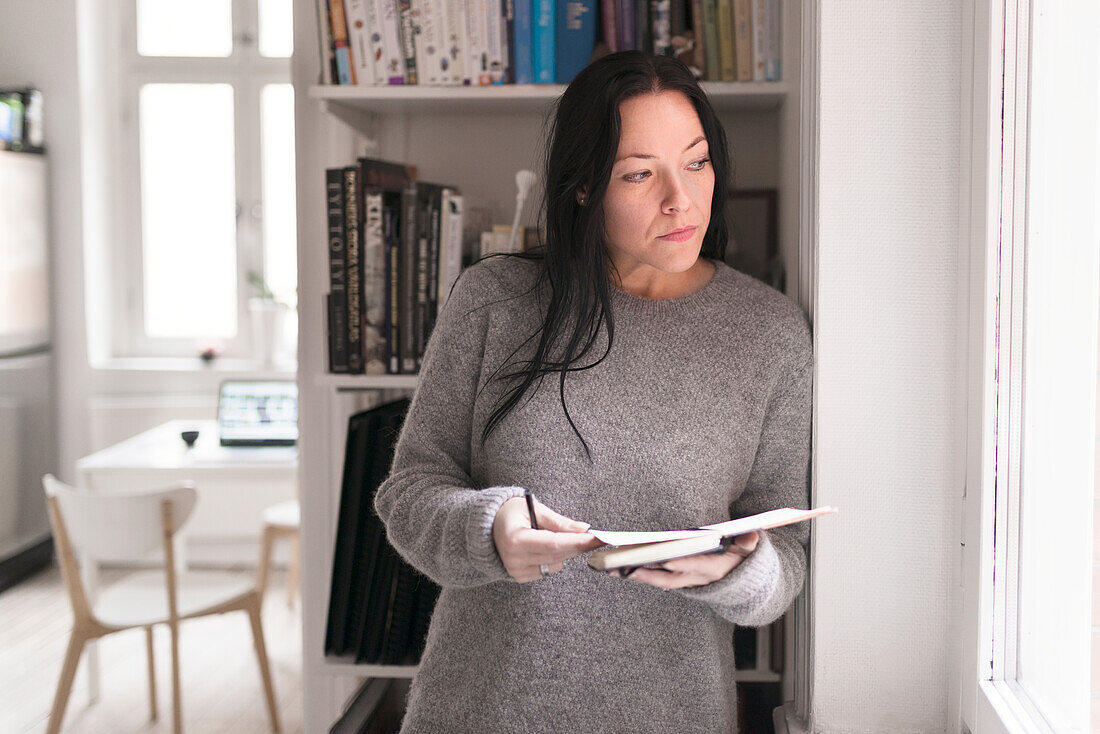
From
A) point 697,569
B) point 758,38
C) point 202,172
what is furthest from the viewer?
point 202,172

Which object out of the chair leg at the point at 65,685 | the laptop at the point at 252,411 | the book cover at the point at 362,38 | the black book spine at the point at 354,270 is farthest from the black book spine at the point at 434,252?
the chair leg at the point at 65,685

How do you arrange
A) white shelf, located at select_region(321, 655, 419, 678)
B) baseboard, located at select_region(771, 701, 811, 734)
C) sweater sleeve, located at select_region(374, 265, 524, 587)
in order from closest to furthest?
sweater sleeve, located at select_region(374, 265, 524, 587) < baseboard, located at select_region(771, 701, 811, 734) < white shelf, located at select_region(321, 655, 419, 678)

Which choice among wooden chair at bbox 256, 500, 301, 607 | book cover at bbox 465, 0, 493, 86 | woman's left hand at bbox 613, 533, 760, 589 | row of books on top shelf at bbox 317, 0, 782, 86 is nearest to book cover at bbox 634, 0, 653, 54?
row of books on top shelf at bbox 317, 0, 782, 86

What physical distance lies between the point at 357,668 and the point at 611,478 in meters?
0.68

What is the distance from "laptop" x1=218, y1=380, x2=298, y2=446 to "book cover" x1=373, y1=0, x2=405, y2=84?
91cm

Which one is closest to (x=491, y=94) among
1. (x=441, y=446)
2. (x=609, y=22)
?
(x=609, y=22)

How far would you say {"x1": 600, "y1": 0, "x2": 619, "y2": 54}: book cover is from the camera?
1307 millimetres

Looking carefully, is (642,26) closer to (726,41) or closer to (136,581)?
(726,41)

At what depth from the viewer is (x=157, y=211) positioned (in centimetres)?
190

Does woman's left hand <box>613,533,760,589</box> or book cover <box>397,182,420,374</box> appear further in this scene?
book cover <box>397,182,420,374</box>

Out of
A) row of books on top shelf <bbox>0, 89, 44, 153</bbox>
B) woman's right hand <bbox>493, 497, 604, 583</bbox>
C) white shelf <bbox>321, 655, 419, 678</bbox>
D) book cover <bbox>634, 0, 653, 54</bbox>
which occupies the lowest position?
white shelf <bbox>321, 655, 419, 678</bbox>

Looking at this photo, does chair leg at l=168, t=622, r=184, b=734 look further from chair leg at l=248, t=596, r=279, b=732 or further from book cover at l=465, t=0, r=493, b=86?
book cover at l=465, t=0, r=493, b=86

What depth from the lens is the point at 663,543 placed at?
69 centimetres

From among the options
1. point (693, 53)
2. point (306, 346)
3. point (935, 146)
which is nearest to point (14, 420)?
point (306, 346)
